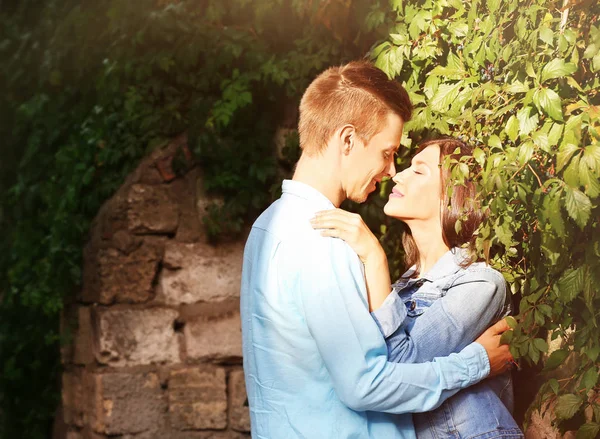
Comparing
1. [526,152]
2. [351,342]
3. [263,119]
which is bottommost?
[351,342]

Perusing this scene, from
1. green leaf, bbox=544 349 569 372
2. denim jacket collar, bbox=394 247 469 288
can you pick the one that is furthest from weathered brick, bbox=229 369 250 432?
green leaf, bbox=544 349 569 372

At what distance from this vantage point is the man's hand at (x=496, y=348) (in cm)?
240

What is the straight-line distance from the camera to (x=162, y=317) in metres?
4.23

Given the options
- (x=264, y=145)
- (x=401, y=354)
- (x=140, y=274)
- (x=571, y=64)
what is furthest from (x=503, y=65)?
(x=140, y=274)

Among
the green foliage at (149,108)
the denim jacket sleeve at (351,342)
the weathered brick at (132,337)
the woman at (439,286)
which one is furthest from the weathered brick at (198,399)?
the denim jacket sleeve at (351,342)

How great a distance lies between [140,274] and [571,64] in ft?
8.64

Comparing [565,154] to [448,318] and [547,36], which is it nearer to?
[547,36]

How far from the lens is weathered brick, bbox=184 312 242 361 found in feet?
13.9

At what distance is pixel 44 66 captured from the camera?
221 inches

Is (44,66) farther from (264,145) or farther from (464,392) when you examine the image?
(464,392)

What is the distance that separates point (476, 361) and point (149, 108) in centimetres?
253

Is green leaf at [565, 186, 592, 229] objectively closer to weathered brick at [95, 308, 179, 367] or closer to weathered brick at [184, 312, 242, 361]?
weathered brick at [184, 312, 242, 361]

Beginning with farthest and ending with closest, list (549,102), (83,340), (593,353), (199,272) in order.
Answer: (83,340), (199,272), (593,353), (549,102)

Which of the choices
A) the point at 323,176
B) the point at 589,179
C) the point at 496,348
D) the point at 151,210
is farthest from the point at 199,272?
the point at 589,179
